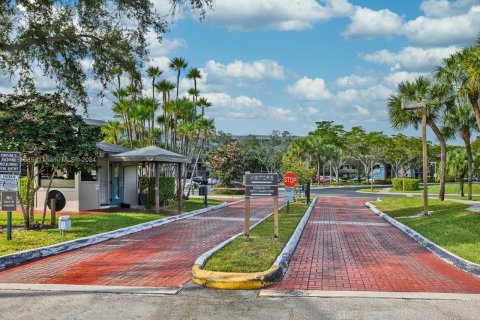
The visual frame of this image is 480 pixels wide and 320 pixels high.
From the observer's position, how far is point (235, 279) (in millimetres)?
8062

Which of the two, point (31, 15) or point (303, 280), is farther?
point (31, 15)

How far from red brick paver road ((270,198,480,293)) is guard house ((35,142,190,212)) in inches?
341

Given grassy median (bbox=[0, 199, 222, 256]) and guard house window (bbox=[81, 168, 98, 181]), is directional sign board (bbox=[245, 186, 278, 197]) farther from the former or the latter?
guard house window (bbox=[81, 168, 98, 181])

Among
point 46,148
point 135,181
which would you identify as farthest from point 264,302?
point 135,181

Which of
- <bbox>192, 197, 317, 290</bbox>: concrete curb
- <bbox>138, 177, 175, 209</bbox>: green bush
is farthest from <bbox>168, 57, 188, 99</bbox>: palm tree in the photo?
<bbox>192, 197, 317, 290</bbox>: concrete curb

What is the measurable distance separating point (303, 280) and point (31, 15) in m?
11.8

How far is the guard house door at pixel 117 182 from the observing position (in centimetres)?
2300

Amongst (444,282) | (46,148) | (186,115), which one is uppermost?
(186,115)

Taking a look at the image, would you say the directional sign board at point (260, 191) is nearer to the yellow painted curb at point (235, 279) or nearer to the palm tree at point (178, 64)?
the yellow painted curb at point (235, 279)

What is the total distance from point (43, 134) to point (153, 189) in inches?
376

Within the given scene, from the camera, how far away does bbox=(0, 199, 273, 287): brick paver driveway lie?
8578 millimetres

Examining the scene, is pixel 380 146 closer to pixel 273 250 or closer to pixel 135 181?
pixel 135 181

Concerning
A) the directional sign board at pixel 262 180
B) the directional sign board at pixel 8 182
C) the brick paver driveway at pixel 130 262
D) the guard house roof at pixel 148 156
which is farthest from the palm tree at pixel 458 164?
the directional sign board at pixel 8 182

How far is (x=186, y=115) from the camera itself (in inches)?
1304
